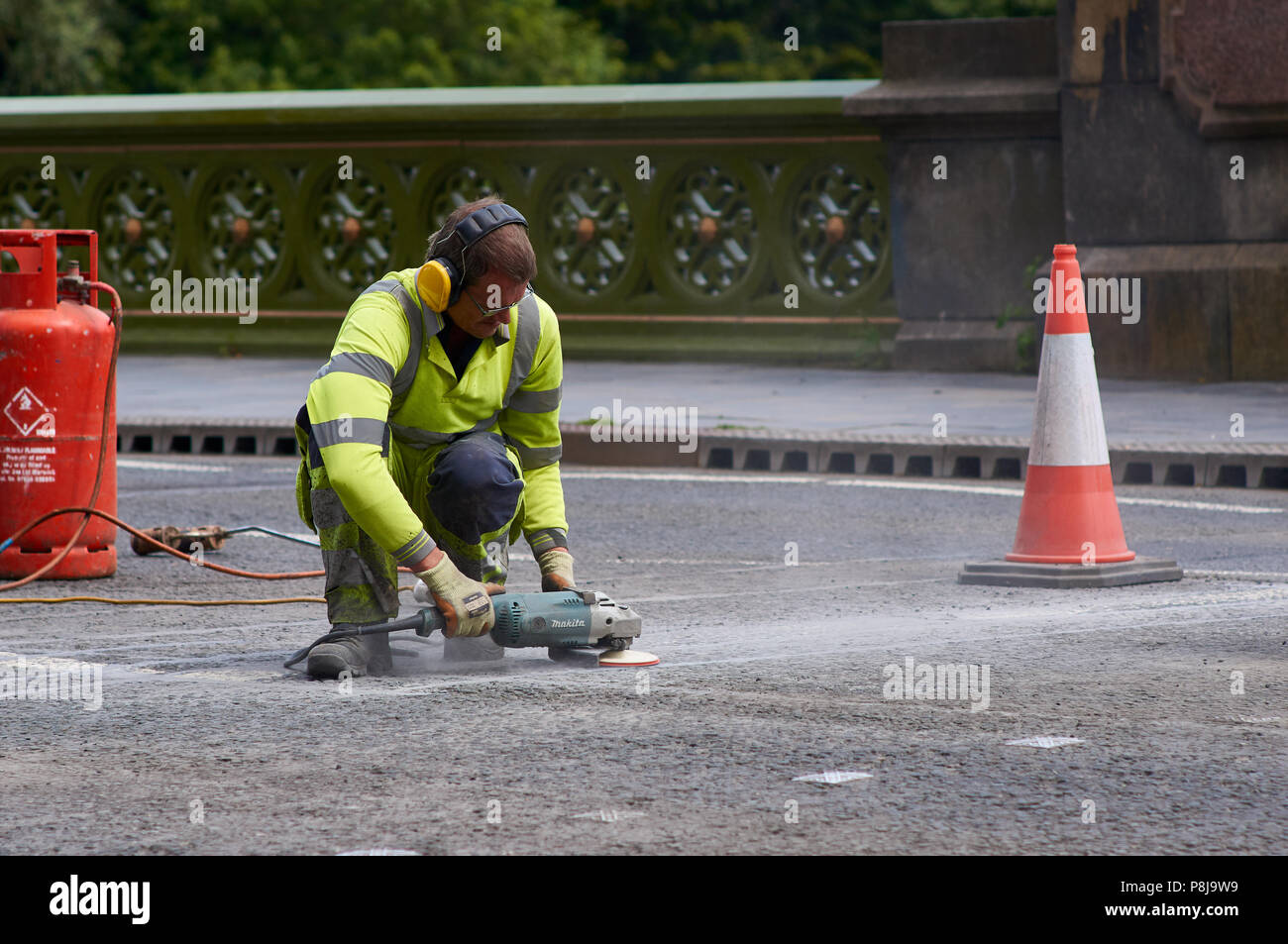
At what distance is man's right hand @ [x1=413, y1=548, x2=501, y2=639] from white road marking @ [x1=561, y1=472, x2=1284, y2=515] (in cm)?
455

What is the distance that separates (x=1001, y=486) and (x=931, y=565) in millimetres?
2679

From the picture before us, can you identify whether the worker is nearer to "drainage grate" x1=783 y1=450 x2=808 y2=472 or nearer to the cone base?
the cone base

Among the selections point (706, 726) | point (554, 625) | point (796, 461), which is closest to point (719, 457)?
point (796, 461)

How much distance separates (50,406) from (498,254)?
112 inches

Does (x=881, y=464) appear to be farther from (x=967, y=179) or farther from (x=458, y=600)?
(x=458, y=600)

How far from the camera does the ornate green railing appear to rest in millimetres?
16641

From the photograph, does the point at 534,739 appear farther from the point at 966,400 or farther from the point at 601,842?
the point at 966,400

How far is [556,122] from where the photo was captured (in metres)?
17.3

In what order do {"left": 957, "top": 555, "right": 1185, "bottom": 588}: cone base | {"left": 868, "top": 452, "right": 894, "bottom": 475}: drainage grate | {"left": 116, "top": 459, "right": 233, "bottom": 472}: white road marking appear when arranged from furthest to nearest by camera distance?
{"left": 116, "top": 459, "right": 233, "bottom": 472}: white road marking, {"left": 868, "top": 452, "right": 894, "bottom": 475}: drainage grate, {"left": 957, "top": 555, "right": 1185, "bottom": 588}: cone base

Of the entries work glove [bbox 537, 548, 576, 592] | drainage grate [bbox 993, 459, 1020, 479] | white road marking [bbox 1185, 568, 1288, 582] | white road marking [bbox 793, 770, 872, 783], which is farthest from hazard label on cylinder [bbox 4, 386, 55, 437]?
drainage grate [bbox 993, 459, 1020, 479]

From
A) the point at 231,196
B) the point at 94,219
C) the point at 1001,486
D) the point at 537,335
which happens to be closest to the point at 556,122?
the point at 231,196

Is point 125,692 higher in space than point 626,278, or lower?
lower

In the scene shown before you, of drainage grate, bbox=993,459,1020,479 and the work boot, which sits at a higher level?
drainage grate, bbox=993,459,1020,479

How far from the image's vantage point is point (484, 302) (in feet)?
19.3
